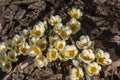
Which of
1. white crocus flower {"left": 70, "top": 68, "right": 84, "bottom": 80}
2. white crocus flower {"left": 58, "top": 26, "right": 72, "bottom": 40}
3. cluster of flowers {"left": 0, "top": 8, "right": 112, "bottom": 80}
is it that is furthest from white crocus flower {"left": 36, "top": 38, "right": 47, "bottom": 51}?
white crocus flower {"left": 70, "top": 68, "right": 84, "bottom": 80}

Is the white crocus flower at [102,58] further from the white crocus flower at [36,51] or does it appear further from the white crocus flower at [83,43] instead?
the white crocus flower at [36,51]

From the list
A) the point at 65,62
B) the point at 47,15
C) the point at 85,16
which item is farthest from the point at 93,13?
the point at 65,62

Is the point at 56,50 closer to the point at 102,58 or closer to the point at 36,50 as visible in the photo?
the point at 36,50

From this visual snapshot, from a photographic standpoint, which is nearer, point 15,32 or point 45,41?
point 45,41

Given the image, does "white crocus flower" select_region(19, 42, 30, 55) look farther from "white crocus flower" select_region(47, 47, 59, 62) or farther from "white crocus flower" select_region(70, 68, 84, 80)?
"white crocus flower" select_region(70, 68, 84, 80)

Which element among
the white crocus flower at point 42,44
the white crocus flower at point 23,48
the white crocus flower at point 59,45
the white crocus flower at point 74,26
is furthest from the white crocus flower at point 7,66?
the white crocus flower at point 74,26

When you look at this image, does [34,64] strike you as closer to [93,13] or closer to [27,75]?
[27,75]

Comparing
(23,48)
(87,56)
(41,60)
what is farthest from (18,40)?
(87,56)
